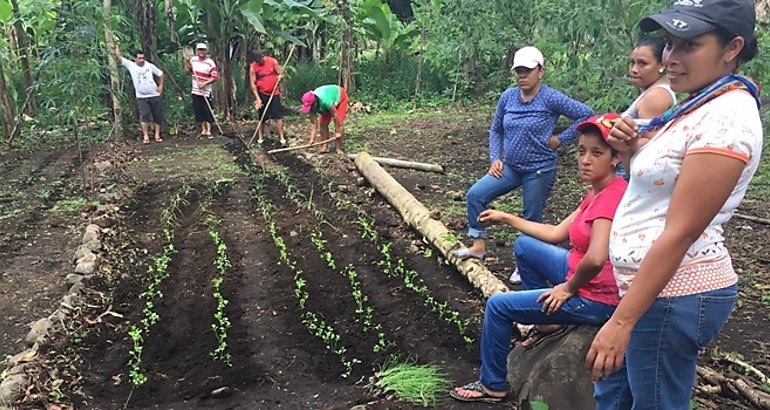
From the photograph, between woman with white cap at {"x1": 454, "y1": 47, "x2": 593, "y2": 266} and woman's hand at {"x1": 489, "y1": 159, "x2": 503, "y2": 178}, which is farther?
woman's hand at {"x1": 489, "y1": 159, "x2": 503, "y2": 178}

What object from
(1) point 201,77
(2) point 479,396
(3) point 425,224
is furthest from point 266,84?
(2) point 479,396

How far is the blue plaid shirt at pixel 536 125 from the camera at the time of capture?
4434 mm

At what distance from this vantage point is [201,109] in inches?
484

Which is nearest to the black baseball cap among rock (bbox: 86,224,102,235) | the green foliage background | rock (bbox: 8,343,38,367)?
rock (bbox: 8,343,38,367)

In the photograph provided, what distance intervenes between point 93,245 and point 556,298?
184 inches

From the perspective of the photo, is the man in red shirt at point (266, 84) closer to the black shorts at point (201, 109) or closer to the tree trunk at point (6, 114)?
the black shorts at point (201, 109)

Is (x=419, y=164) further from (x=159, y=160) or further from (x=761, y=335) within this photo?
(x=761, y=335)

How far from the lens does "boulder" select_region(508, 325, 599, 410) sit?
289cm

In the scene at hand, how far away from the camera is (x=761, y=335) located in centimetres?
386

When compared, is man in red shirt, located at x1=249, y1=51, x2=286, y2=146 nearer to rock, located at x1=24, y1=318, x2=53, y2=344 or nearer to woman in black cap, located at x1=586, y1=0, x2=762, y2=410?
rock, located at x1=24, y1=318, x2=53, y2=344

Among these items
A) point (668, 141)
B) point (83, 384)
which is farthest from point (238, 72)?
point (668, 141)

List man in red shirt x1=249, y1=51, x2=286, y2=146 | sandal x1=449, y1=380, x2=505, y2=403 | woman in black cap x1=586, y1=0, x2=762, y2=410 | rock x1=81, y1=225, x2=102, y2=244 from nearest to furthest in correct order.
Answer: woman in black cap x1=586, y1=0, x2=762, y2=410
sandal x1=449, y1=380, x2=505, y2=403
rock x1=81, y1=225, x2=102, y2=244
man in red shirt x1=249, y1=51, x2=286, y2=146

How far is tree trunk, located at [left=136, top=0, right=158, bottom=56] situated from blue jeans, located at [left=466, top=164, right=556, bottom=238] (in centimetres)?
977

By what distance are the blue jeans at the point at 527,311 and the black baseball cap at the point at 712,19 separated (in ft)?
4.73
